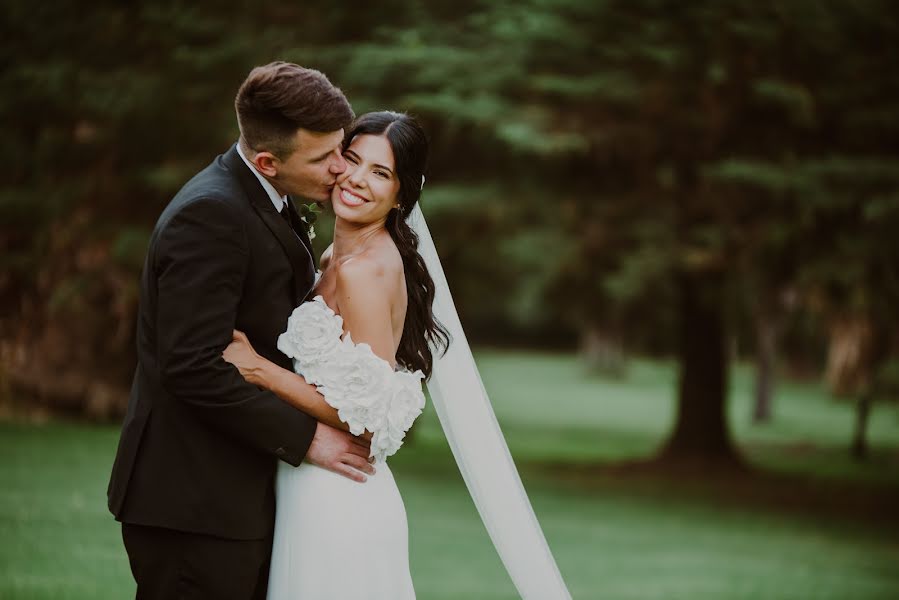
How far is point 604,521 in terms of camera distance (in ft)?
36.7

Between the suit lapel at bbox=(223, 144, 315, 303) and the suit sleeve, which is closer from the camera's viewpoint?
the suit sleeve

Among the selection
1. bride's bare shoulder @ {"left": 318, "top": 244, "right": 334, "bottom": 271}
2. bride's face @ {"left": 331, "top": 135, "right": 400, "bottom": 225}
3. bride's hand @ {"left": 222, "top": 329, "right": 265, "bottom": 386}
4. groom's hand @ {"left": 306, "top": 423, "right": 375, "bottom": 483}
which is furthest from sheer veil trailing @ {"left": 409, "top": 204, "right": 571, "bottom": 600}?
bride's hand @ {"left": 222, "top": 329, "right": 265, "bottom": 386}

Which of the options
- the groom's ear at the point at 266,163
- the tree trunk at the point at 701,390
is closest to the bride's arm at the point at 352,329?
the groom's ear at the point at 266,163

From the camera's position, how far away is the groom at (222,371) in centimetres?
295

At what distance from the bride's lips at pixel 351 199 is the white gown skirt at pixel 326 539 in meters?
0.88

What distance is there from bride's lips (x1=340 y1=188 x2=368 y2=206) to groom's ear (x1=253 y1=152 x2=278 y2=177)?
0.28 meters

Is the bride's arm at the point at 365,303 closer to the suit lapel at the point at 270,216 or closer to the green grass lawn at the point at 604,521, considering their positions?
A: the suit lapel at the point at 270,216

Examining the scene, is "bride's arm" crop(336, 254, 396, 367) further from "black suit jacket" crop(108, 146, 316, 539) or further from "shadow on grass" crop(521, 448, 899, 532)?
"shadow on grass" crop(521, 448, 899, 532)

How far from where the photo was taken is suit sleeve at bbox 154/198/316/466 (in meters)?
2.93

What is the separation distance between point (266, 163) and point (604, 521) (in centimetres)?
872

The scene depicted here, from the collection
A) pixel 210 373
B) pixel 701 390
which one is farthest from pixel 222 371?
pixel 701 390

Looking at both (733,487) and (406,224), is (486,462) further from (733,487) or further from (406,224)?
(733,487)

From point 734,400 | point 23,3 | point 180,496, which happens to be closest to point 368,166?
point 180,496

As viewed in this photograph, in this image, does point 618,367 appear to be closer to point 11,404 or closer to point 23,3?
point 11,404
